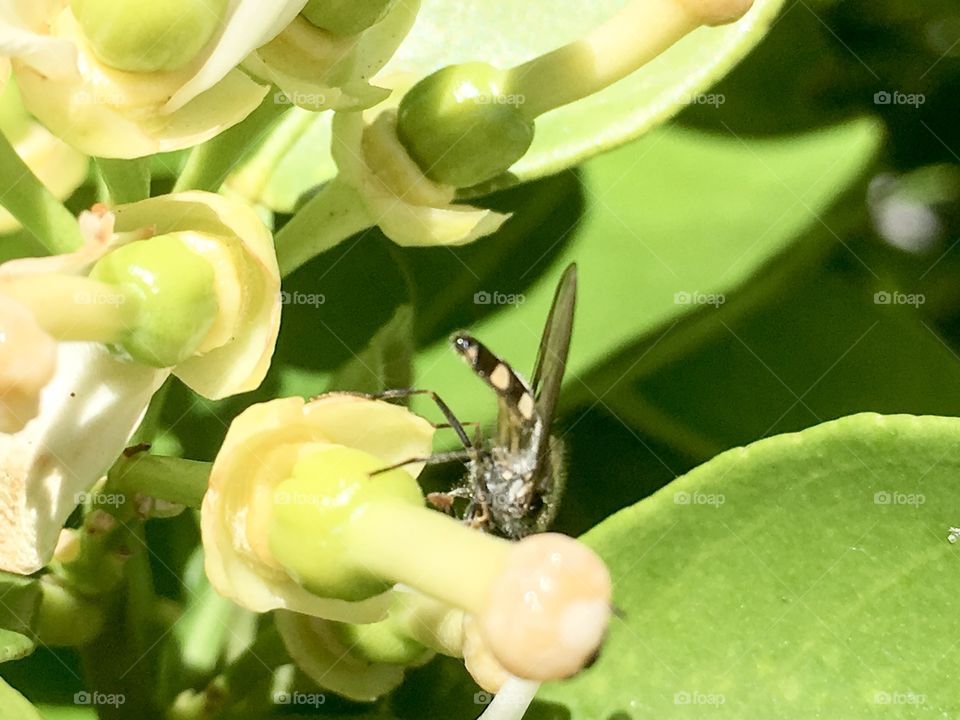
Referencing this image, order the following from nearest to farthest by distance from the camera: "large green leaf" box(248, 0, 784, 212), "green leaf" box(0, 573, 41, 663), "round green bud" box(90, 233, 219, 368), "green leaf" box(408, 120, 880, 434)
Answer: "round green bud" box(90, 233, 219, 368)
"green leaf" box(0, 573, 41, 663)
"large green leaf" box(248, 0, 784, 212)
"green leaf" box(408, 120, 880, 434)

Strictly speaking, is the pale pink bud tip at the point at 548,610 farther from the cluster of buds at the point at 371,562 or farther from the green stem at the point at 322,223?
the green stem at the point at 322,223

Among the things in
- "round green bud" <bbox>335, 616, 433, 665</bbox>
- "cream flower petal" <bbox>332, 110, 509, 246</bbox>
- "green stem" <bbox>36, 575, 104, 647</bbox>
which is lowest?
"round green bud" <bbox>335, 616, 433, 665</bbox>

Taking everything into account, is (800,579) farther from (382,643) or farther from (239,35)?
(239,35)

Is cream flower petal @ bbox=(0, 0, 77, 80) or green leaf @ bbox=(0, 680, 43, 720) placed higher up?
cream flower petal @ bbox=(0, 0, 77, 80)

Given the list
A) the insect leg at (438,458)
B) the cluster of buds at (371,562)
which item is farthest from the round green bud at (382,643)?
the insect leg at (438,458)

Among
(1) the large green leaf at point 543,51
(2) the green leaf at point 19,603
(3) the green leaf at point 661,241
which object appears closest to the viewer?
(2) the green leaf at point 19,603

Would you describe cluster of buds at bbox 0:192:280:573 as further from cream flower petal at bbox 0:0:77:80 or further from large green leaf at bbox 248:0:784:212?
large green leaf at bbox 248:0:784:212

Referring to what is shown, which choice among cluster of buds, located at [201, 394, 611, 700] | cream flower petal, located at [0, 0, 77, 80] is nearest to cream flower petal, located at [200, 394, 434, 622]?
cluster of buds, located at [201, 394, 611, 700]
